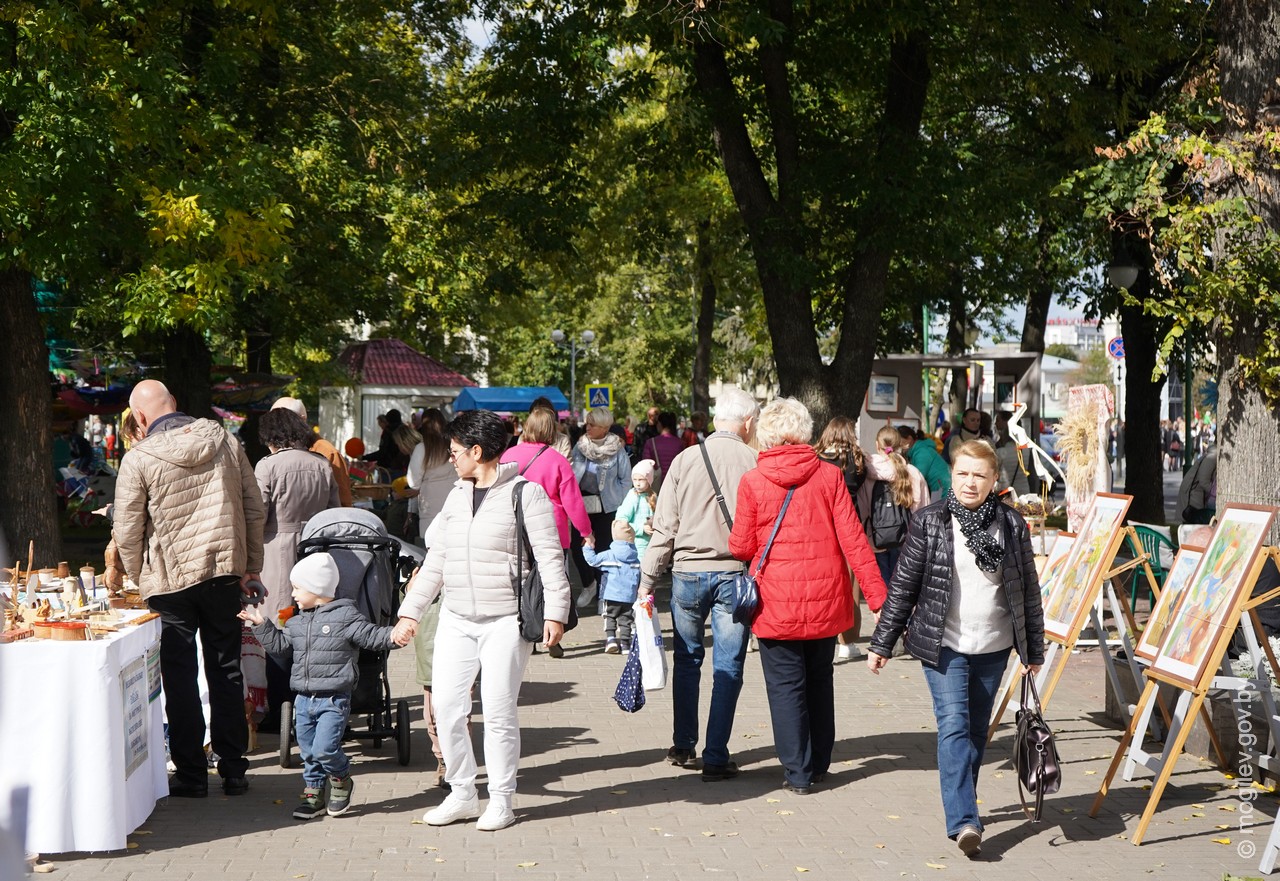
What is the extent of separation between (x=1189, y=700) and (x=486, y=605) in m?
3.06

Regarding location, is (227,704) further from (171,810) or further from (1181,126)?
(1181,126)

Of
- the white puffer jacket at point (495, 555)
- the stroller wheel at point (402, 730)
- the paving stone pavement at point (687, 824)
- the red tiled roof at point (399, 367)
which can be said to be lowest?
the paving stone pavement at point (687, 824)

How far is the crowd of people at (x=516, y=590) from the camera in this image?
19.3 feet

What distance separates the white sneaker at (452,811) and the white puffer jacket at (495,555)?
0.84 meters

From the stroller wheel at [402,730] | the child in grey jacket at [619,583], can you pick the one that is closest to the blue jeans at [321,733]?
the stroller wheel at [402,730]

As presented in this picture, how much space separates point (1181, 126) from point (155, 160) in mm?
8581

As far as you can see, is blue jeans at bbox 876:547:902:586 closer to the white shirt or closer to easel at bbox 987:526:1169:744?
easel at bbox 987:526:1169:744

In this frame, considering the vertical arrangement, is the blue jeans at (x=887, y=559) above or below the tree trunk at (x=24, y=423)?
below

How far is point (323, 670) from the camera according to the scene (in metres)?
6.32

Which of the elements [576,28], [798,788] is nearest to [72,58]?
[576,28]

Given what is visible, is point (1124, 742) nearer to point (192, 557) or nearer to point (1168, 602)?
point (1168, 602)

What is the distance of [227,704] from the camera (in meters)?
6.80

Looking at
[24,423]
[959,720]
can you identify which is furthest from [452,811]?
[24,423]

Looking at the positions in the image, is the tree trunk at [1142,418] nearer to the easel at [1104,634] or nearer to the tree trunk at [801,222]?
the tree trunk at [801,222]
